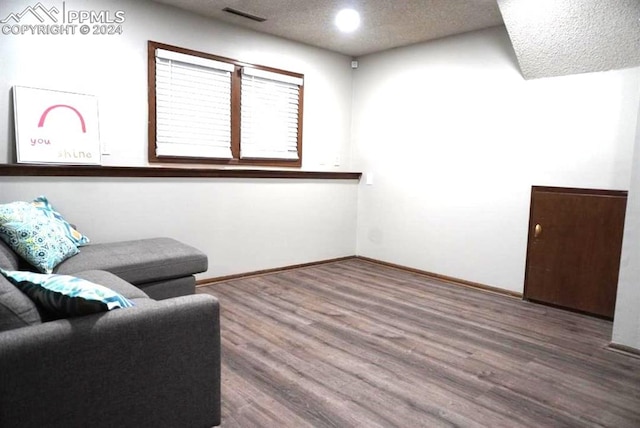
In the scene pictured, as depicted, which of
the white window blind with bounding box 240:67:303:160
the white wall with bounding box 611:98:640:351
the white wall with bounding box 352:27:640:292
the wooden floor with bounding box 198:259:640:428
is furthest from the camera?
the white window blind with bounding box 240:67:303:160

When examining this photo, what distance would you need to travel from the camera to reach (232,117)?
4129mm

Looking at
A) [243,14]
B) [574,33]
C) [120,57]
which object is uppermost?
[243,14]

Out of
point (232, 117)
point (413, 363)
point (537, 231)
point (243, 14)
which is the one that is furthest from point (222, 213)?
point (537, 231)

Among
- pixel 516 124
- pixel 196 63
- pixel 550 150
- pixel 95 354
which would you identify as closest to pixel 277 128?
pixel 196 63

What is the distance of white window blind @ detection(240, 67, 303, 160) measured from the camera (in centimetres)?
424

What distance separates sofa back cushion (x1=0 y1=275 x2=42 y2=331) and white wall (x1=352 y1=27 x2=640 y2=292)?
145 inches

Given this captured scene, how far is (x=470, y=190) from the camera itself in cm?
417

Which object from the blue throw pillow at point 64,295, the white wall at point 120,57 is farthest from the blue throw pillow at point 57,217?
the blue throw pillow at point 64,295

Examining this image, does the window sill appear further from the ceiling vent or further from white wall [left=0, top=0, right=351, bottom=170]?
the ceiling vent

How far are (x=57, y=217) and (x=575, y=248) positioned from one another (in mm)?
3953

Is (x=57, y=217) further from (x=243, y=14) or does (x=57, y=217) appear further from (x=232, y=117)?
(x=243, y=14)

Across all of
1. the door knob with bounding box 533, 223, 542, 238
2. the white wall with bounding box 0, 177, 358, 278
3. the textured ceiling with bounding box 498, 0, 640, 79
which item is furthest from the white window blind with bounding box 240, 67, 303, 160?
the door knob with bounding box 533, 223, 542, 238

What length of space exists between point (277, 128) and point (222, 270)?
1.58 meters

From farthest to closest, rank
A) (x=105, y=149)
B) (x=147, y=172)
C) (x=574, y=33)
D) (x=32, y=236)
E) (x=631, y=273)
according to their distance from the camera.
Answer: (x=147, y=172) → (x=105, y=149) → (x=574, y=33) → (x=631, y=273) → (x=32, y=236)
